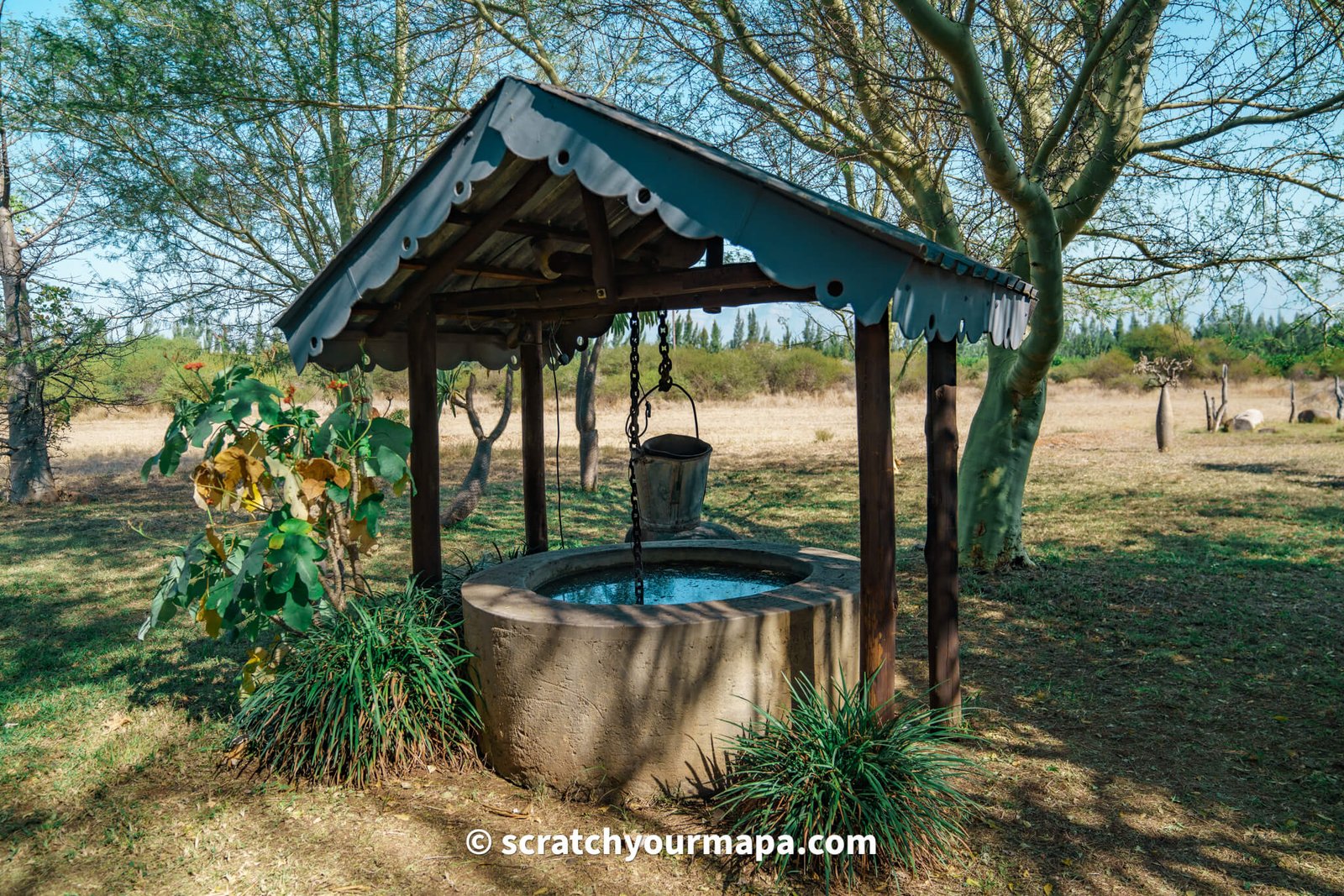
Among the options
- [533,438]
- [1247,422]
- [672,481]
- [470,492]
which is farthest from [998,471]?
[1247,422]

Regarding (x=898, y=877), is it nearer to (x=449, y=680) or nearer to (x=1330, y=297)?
(x=449, y=680)

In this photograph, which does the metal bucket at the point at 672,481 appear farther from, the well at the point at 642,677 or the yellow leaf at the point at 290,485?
the yellow leaf at the point at 290,485

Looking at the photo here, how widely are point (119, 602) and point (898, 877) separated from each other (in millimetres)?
7096

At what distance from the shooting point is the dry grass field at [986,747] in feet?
11.1

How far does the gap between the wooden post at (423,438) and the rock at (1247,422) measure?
2293 cm

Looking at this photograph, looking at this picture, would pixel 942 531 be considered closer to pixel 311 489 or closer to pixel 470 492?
pixel 311 489

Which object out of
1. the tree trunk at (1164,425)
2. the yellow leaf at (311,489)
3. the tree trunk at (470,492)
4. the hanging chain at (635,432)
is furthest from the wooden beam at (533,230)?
the tree trunk at (1164,425)

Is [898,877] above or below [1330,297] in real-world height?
below

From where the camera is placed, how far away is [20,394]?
44.1 ft

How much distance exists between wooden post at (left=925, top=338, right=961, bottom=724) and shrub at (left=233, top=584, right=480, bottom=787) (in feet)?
7.12

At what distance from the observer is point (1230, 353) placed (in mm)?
40750

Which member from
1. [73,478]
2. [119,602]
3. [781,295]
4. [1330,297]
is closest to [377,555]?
[119,602]

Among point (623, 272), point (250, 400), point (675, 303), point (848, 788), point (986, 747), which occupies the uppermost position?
point (623, 272)

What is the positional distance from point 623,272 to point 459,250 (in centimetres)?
85
